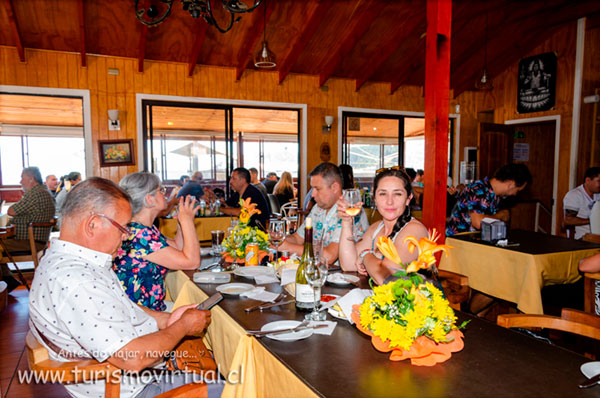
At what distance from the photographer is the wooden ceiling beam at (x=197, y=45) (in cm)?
Result: 568

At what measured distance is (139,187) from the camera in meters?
2.26

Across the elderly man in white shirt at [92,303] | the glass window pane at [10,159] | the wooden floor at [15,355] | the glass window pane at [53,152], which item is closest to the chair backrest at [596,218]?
the elderly man in white shirt at [92,303]

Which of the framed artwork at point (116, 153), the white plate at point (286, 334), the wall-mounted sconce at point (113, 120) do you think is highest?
the wall-mounted sconce at point (113, 120)

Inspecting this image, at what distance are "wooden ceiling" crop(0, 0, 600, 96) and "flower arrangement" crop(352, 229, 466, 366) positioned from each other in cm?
522

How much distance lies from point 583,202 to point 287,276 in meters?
4.74

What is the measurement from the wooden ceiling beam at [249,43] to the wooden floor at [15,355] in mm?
4615

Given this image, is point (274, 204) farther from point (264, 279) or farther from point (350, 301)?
point (350, 301)

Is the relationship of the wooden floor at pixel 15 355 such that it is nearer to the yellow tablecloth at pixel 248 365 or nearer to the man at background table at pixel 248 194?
the yellow tablecloth at pixel 248 365

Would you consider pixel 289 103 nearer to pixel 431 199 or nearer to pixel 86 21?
pixel 86 21

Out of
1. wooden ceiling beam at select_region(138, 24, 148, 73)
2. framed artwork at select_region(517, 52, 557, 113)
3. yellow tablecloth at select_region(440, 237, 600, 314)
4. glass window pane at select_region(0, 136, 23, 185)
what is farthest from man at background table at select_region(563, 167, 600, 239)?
glass window pane at select_region(0, 136, 23, 185)

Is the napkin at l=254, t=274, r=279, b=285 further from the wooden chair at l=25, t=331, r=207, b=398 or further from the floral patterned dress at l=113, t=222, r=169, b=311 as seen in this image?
the wooden chair at l=25, t=331, r=207, b=398

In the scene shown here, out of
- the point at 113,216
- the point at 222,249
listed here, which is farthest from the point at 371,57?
the point at 113,216

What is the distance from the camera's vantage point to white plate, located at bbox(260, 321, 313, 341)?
136 centimetres

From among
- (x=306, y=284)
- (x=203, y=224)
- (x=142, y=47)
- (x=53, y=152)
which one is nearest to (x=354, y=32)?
(x=142, y=47)
